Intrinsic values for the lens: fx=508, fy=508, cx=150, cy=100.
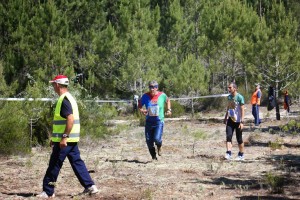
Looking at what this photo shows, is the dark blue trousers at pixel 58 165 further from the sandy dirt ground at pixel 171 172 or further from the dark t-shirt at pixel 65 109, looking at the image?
the dark t-shirt at pixel 65 109

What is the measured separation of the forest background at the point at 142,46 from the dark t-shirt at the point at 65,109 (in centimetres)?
1230

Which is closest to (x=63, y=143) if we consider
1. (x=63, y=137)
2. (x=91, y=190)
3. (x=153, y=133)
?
(x=63, y=137)

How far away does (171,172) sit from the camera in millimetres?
8578

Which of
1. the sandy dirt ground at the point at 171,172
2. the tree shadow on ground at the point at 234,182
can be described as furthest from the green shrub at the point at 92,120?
the tree shadow on ground at the point at 234,182

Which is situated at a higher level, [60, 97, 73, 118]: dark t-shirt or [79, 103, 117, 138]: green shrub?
[60, 97, 73, 118]: dark t-shirt

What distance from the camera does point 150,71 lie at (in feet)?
83.7

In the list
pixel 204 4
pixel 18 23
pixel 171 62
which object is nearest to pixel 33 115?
pixel 18 23

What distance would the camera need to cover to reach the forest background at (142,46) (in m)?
23.0

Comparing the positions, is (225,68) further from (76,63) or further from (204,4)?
(76,63)

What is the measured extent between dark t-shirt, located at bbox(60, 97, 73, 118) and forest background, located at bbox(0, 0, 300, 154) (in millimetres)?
12303

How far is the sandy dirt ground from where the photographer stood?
689 centimetres

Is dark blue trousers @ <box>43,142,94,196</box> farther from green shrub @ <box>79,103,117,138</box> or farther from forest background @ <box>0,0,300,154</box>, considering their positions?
forest background @ <box>0,0,300,154</box>

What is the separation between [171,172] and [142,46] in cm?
1755

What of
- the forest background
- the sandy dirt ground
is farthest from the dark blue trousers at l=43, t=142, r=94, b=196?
the forest background
